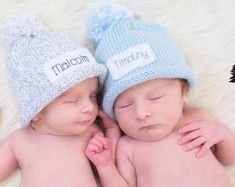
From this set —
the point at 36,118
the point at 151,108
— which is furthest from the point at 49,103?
the point at 151,108

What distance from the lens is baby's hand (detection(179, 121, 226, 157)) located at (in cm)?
120

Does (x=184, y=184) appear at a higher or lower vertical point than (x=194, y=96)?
lower

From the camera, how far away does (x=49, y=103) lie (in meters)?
1.15

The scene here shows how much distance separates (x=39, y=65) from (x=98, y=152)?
0.29m

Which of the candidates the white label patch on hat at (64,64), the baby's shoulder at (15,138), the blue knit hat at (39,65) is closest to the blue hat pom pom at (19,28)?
the blue knit hat at (39,65)

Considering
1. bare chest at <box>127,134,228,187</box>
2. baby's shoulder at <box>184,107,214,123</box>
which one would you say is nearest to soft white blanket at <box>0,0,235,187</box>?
baby's shoulder at <box>184,107,214,123</box>

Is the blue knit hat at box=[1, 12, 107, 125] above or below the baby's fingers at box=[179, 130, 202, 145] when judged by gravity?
above

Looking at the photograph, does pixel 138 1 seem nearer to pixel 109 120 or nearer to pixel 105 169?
pixel 109 120

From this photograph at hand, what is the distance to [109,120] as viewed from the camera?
1288 mm

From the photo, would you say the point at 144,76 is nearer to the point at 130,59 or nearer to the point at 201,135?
the point at 130,59

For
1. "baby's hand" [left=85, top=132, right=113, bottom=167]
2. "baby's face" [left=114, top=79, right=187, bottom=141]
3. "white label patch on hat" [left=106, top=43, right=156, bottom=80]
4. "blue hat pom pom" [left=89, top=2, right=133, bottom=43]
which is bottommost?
"baby's hand" [left=85, top=132, right=113, bottom=167]

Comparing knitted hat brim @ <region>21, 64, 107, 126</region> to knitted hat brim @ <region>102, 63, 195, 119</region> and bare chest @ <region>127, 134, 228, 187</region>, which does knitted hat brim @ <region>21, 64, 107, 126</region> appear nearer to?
knitted hat brim @ <region>102, 63, 195, 119</region>

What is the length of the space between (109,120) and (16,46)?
34 cm

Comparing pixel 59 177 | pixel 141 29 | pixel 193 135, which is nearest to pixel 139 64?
pixel 141 29
